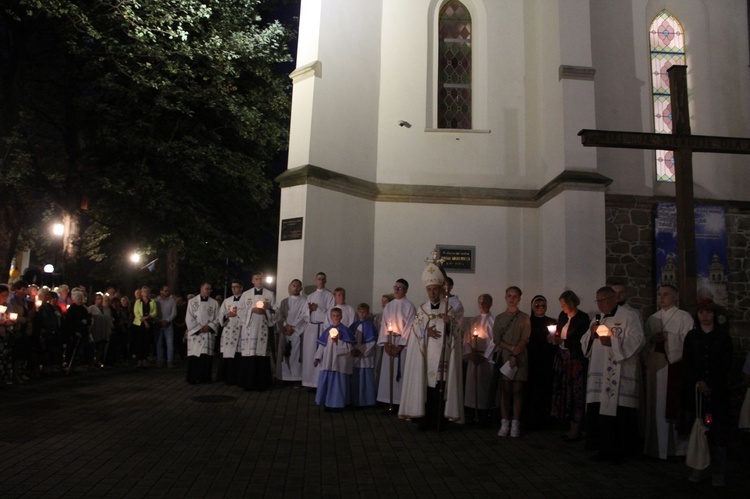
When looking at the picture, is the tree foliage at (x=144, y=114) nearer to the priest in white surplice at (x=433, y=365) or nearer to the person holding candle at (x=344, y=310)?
the person holding candle at (x=344, y=310)

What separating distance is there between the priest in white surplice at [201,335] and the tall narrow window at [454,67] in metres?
6.91

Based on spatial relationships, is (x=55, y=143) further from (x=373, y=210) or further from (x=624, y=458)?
(x=624, y=458)

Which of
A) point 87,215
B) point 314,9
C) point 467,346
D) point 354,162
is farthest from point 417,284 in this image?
point 87,215

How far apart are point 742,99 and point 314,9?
33.6 ft

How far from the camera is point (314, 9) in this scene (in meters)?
13.3

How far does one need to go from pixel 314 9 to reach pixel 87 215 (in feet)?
31.9

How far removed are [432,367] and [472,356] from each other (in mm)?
855

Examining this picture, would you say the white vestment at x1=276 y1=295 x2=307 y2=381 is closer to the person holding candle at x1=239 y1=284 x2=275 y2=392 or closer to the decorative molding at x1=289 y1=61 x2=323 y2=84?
the person holding candle at x1=239 y1=284 x2=275 y2=392

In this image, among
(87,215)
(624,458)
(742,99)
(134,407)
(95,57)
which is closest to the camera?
(624,458)

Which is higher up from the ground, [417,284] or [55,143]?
[55,143]

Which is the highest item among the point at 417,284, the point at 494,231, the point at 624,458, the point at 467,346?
the point at 494,231

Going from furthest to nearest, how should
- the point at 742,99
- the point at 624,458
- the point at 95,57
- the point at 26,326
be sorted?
the point at 95,57, the point at 742,99, the point at 26,326, the point at 624,458

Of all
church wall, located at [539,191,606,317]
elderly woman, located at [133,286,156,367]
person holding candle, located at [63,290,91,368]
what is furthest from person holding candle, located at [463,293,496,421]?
elderly woman, located at [133,286,156,367]

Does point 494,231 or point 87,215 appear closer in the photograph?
point 494,231
